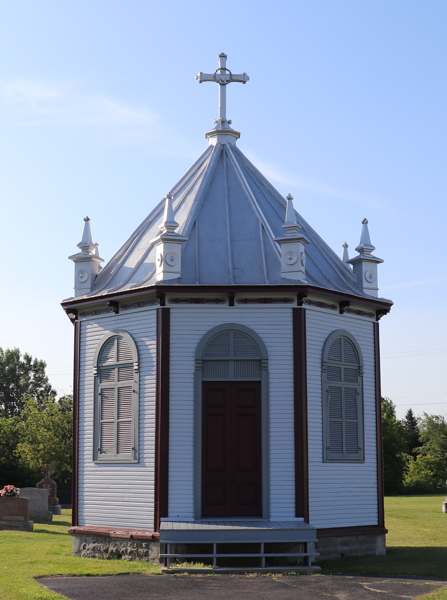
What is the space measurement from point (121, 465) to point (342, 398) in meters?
4.98

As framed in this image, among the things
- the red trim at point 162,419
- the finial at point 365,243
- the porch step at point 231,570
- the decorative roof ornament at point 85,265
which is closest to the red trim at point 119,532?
the red trim at point 162,419

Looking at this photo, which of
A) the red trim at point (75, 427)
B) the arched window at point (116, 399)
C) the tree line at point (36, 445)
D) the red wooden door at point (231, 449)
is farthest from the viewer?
the tree line at point (36, 445)

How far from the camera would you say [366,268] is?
1894 centimetres

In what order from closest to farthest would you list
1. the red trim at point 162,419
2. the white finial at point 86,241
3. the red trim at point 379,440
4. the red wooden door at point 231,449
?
the red trim at point 162,419 < the red wooden door at point 231,449 < the red trim at point 379,440 < the white finial at point 86,241

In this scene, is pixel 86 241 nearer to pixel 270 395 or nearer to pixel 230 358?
pixel 230 358

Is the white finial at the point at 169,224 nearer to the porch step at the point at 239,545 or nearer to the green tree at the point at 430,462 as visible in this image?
the porch step at the point at 239,545

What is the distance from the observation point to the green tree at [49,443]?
48.2 metres

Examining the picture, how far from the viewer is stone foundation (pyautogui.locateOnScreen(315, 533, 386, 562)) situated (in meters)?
16.3

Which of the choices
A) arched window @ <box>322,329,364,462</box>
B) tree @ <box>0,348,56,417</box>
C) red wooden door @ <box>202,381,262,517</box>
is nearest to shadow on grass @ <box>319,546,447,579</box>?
red wooden door @ <box>202,381,262,517</box>

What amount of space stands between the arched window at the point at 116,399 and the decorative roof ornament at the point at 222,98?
6.29m

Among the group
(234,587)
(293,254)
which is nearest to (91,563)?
(234,587)

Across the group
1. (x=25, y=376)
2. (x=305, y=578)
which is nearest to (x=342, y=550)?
(x=305, y=578)

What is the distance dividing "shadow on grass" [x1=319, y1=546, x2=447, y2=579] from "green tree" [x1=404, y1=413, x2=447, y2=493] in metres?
40.1

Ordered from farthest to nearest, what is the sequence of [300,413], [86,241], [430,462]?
[430,462]
[86,241]
[300,413]
